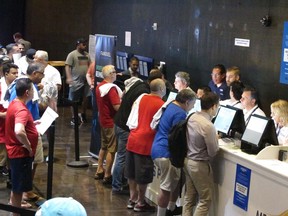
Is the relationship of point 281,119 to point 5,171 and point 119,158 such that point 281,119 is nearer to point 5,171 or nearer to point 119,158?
point 119,158

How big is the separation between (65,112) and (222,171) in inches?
320

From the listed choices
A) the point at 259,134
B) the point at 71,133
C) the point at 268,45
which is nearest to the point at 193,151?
the point at 259,134

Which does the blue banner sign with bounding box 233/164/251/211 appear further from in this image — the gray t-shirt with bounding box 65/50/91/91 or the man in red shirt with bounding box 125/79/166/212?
the gray t-shirt with bounding box 65/50/91/91

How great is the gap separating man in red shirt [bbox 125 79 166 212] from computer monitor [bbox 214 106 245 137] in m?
0.69

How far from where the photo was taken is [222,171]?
5.64 metres

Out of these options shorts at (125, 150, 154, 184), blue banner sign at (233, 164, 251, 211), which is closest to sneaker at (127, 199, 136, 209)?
shorts at (125, 150, 154, 184)

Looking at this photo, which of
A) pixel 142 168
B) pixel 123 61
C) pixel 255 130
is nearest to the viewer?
pixel 255 130

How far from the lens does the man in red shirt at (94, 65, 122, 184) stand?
749 centimetres

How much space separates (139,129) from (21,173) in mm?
1314

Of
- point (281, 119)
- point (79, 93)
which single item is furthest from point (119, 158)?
point (79, 93)

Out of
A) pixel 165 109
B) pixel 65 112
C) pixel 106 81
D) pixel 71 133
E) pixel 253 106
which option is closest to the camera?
pixel 165 109

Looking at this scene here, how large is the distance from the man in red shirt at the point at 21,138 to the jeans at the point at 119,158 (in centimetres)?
143

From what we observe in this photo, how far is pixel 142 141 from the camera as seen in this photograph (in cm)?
641

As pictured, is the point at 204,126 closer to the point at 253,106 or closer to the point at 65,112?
the point at 253,106
